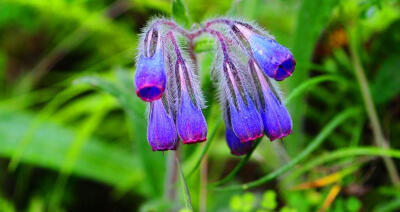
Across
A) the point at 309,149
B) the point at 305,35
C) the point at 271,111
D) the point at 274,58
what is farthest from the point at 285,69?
the point at 305,35

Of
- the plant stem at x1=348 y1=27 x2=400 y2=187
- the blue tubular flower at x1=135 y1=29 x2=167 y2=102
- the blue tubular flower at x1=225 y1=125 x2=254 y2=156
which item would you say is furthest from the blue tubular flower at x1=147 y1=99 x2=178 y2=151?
the plant stem at x1=348 y1=27 x2=400 y2=187

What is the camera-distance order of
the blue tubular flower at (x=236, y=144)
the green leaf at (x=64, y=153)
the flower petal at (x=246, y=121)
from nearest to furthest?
1. the flower petal at (x=246, y=121)
2. the blue tubular flower at (x=236, y=144)
3. the green leaf at (x=64, y=153)

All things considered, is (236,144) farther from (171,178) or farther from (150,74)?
(171,178)

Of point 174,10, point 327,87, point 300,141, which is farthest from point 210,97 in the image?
point 327,87

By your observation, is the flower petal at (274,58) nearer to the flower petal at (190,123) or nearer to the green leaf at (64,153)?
the flower petal at (190,123)

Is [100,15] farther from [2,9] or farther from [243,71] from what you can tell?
[243,71]

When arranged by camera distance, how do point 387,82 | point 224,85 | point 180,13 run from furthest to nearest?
point 387,82 → point 180,13 → point 224,85

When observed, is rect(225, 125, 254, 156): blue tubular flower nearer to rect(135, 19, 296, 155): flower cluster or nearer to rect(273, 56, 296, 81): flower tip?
rect(135, 19, 296, 155): flower cluster

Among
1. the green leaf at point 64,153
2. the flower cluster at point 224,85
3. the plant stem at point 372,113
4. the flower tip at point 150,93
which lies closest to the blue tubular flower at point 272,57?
the flower cluster at point 224,85
